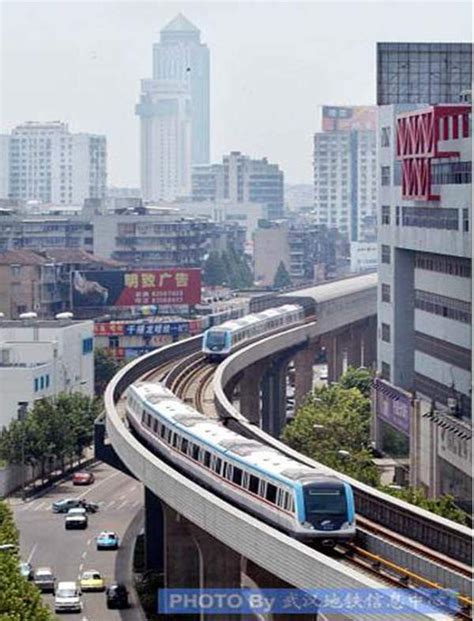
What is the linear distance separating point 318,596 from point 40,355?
45019mm

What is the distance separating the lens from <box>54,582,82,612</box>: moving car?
136ft

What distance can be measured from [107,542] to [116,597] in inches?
314

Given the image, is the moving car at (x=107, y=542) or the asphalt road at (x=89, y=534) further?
the moving car at (x=107, y=542)

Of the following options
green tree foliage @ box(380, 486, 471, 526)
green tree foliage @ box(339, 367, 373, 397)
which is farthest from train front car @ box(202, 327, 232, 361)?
green tree foliage @ box(380, 486, 471, 526)

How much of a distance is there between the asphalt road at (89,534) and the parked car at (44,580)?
2.02 feet

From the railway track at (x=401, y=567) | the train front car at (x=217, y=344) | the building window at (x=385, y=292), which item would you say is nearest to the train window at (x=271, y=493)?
the railway track at (x=401, y=567)

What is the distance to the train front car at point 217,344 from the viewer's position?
6425 cm

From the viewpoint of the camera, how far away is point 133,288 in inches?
3789

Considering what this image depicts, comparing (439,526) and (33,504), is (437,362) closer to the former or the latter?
(33,504)

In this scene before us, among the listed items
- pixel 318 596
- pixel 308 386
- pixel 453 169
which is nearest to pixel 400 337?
pixel 453 169

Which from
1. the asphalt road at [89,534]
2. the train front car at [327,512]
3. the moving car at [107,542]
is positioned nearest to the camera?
the train front car at [327,512]

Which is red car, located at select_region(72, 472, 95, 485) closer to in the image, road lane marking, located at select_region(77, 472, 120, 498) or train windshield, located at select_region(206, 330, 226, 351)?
road lane marking, located at select_region(77, 472, 120, 498)

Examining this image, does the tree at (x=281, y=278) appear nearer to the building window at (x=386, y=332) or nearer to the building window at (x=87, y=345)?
the building window at (x=87, y=345)

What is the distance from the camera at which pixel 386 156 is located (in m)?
58.3
